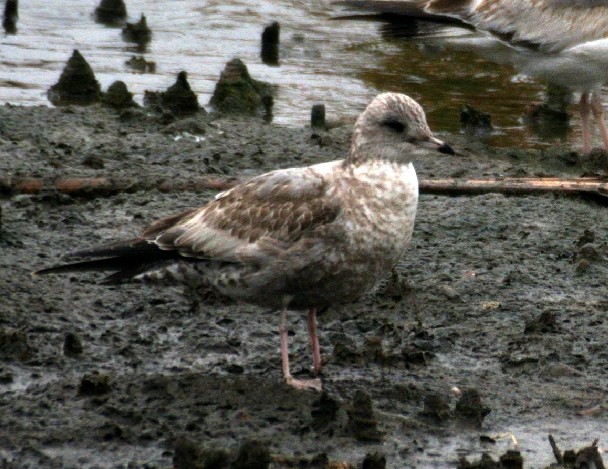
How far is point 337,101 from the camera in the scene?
1162 cm

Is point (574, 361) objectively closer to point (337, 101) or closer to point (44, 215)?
point (44, 215)

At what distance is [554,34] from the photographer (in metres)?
10.8

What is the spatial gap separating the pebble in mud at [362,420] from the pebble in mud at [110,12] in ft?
31.4

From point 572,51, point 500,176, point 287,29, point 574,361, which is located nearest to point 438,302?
point 574,361

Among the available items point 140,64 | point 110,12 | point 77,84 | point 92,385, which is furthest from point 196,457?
point 110,12

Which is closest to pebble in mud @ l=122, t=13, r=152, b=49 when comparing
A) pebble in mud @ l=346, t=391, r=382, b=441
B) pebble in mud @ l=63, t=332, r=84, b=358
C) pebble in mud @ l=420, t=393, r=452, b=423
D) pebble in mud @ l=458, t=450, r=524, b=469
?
pebble in mud @ l=63, t=332, r=84, b=358

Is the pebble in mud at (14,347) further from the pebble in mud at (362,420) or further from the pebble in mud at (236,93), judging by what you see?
the pebble in mud at (236,93)

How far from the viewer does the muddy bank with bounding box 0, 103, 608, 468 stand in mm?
5195

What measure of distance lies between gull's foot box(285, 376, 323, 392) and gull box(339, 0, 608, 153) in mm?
5038

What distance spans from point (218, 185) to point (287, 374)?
256 centimetres

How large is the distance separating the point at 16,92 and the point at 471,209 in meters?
4.64

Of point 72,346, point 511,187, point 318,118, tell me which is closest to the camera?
point 72,346

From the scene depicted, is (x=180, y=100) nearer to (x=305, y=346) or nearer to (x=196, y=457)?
(x=305, y=346)

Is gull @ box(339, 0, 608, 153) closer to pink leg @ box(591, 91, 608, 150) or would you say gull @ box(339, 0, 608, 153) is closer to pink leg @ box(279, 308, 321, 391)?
pink leg @ box(591, 91, 608, 150)
